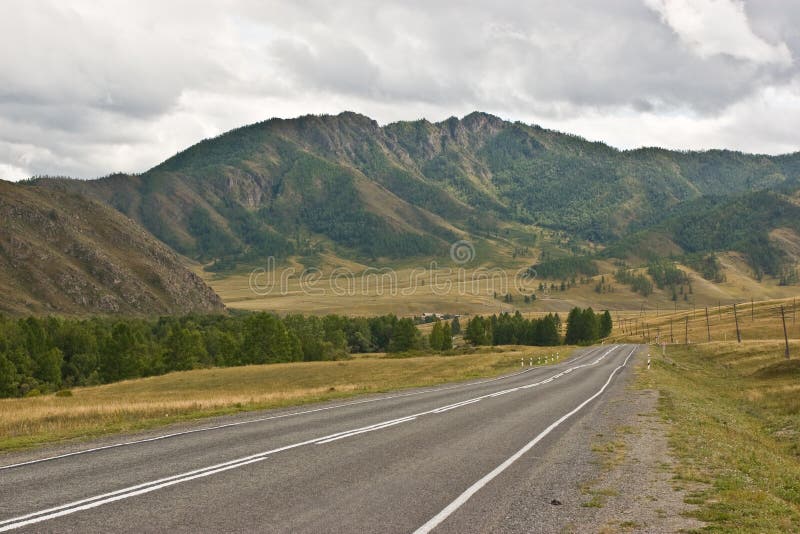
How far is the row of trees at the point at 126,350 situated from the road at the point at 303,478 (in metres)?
70.0

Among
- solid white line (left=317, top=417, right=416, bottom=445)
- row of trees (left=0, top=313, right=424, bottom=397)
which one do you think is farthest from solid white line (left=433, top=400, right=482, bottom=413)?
row of trees (left=0, top=313, right=424, bottom=397)

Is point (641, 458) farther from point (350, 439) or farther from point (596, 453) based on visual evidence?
point (350, 439)

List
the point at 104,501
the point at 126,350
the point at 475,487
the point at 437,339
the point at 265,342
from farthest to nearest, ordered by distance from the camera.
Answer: the point at 437,339 < the point at 265,342 < the point at 126,350 < the point at 475,487 < the point at 104,501

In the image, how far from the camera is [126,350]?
95688mm

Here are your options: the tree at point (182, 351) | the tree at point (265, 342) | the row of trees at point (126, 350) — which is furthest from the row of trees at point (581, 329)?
the tree at point (182, 351)

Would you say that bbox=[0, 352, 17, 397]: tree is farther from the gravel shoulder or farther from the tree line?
the tree line

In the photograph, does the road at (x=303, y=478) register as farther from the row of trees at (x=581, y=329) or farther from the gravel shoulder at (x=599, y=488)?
the row of trees at (x=581, y=329)

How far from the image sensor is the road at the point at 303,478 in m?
9.59

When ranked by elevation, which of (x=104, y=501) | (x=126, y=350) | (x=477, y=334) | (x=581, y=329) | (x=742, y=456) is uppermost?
(x=581, y=329)

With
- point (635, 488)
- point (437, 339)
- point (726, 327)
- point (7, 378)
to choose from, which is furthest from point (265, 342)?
Answer: point (726, 327)

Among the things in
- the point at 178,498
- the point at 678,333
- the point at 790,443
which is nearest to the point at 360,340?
the point at 678,333

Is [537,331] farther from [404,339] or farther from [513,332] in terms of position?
[404,339]

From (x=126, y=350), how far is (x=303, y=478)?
93.2 meters

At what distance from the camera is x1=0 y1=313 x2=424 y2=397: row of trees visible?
3600 inches
